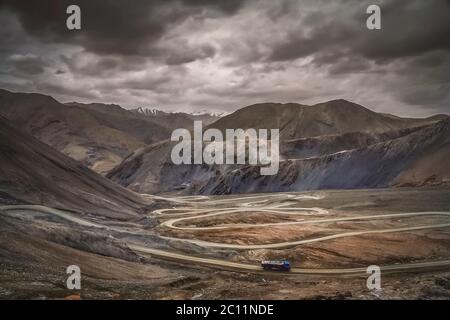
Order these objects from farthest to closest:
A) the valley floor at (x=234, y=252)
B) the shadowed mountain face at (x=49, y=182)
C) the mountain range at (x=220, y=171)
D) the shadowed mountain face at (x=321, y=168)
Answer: the shadowed mountain face at (x=321, y=168) → the mountain range at (x=220, y=171) → the shadowed mountain face at (x=49, y=182) → the valley floor at (x=234, y=252)

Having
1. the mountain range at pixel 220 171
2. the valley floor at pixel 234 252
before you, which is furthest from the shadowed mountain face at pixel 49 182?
the valley floor at pixel 234 252

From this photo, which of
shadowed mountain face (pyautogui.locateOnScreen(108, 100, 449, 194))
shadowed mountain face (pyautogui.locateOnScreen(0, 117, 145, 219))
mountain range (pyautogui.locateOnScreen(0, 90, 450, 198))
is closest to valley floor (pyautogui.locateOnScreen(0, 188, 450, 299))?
shadowed mountain face (pyautogui.locateOnScreen(0, 117, 145, 219))

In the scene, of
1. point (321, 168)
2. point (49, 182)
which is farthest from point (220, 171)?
point (49, 182)

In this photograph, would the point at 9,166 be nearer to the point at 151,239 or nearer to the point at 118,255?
the point at 151,239

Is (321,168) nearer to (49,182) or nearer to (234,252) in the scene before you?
(49,182)

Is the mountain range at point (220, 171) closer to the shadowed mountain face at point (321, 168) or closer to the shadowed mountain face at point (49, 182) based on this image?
the shadowed mountain face at point (49, 182)

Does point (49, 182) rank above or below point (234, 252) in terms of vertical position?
above

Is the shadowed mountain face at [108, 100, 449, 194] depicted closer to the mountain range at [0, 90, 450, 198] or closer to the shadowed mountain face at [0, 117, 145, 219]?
the mountain range at [0, 90, 450, 198]

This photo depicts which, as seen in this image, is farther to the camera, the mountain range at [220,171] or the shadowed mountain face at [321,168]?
the shadowed mountain face at [321,168]
